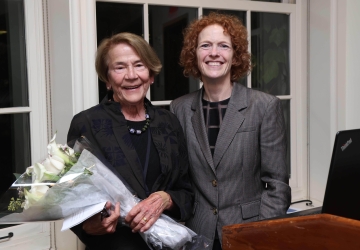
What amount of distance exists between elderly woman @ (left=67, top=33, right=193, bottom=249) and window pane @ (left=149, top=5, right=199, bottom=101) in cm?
64

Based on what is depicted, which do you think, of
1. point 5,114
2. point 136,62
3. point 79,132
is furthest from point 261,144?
point 5,114

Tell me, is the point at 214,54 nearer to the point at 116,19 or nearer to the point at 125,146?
the point at 125,146

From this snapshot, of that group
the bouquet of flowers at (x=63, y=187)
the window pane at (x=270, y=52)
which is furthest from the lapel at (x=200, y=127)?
the window pane at (x=270, y=52)

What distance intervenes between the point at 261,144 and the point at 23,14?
3.59 ft

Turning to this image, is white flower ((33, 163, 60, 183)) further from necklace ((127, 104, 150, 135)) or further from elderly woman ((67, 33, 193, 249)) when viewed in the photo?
necklace ((127, 104, 150, 135))

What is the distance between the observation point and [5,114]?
69.7 inches

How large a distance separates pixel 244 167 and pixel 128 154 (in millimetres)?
433

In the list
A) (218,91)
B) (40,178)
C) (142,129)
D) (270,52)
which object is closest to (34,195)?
(40,178)

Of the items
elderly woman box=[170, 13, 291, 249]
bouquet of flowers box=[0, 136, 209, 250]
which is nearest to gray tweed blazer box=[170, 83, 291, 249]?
elderly woman box=[170, 13, 291, 249]

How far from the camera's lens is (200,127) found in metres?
1.61

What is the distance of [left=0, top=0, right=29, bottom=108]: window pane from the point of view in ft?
5.74

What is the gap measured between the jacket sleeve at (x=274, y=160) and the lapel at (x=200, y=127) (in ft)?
0.63

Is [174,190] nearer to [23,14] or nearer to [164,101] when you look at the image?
[164,101]

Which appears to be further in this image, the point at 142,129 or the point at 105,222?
the point at 142,129
